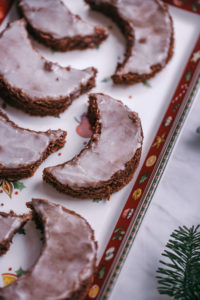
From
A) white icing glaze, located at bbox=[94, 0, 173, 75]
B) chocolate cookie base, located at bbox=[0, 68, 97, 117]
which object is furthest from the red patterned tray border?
chocolate cookie base, located at bbox=[0, 68, 97, 117]

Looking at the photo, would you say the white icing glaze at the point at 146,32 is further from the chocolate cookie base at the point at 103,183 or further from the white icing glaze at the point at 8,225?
the white icing glaze at the point at 8,225

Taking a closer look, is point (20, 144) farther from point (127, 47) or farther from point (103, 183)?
point (127, 47)

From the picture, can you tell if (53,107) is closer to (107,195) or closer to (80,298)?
(107,195)

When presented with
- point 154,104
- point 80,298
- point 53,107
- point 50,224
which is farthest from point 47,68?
point 80,298

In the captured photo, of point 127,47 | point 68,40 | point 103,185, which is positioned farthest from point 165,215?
point 68,40

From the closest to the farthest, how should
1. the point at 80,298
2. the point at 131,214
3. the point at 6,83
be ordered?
the point at 80,298, the point at 131,214, the point at 6,83

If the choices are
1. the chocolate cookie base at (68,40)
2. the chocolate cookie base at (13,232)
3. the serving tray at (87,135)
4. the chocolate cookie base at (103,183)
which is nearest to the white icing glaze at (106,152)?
the chocolate cookie base at (103,183)
